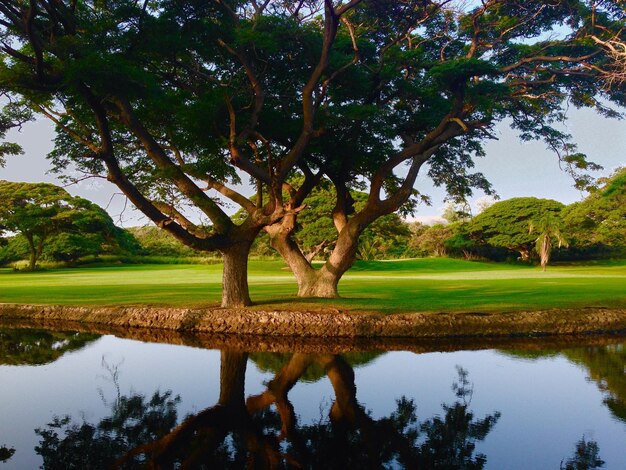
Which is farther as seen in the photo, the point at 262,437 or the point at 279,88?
the point at 279,88

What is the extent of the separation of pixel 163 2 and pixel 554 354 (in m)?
12.9

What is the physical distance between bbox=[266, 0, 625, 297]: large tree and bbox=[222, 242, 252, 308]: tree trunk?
186 centimetres

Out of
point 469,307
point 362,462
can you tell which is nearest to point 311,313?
point 469,307

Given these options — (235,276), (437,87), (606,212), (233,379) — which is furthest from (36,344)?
(606,212)

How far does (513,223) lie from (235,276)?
176ft

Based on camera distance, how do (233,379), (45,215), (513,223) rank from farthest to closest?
(513,223) < (45,215) < (233,379)

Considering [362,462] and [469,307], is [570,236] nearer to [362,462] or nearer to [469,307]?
[469,307]

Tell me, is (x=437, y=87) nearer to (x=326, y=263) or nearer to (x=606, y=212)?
(x=326, y=263)

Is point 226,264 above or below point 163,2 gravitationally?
below

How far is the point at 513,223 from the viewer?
6272 centimetres

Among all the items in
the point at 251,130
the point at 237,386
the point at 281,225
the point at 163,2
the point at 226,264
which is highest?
the point at 163,2

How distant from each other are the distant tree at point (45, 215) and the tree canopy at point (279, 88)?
33.7m

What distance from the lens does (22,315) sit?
1712cm

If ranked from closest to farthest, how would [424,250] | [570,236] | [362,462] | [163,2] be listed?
[362,462] → [163,2] → [570,236] → [424,250]
